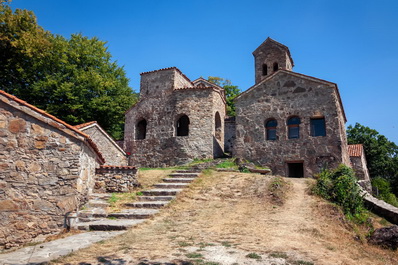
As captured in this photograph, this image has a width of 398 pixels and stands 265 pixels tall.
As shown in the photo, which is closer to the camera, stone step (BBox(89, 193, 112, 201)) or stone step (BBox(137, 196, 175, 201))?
stone step (BBox(89, 193, 112, 201))

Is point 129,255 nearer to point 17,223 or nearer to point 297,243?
point 297,243

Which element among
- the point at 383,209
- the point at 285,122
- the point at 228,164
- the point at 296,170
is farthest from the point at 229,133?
the point at 383,209

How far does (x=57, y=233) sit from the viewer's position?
7488mm

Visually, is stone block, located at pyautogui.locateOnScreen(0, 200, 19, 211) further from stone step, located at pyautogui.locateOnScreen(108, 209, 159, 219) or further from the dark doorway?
the dark doorway

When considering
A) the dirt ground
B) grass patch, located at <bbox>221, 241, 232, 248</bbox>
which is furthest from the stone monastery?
grass patch, located at <bbox>221, 241, 232, 248</bbox>

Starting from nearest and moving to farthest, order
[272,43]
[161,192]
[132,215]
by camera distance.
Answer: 1. [132,215]
2. [161,192]
3. [272,43]

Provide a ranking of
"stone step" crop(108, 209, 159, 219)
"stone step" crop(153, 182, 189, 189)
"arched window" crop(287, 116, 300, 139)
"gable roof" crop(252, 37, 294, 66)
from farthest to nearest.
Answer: "gable roof" crop(252, 37, 294, 66), "arched window" crop(287, 116, 300, 139), "stone step" crop(153, 182, 189, 189), "stone step" crop(108, 209, 159, 219)

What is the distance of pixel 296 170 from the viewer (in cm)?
1736

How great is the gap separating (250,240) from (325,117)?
40.7ft

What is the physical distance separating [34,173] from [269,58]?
20.9 m

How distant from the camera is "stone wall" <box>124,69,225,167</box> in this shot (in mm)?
18375

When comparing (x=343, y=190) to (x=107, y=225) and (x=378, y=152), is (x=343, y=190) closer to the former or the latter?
(x=107, y=225)

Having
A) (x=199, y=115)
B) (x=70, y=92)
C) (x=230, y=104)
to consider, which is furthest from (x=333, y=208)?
(x=230, y=104)

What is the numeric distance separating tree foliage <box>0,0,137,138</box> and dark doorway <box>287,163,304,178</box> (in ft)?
49.2
